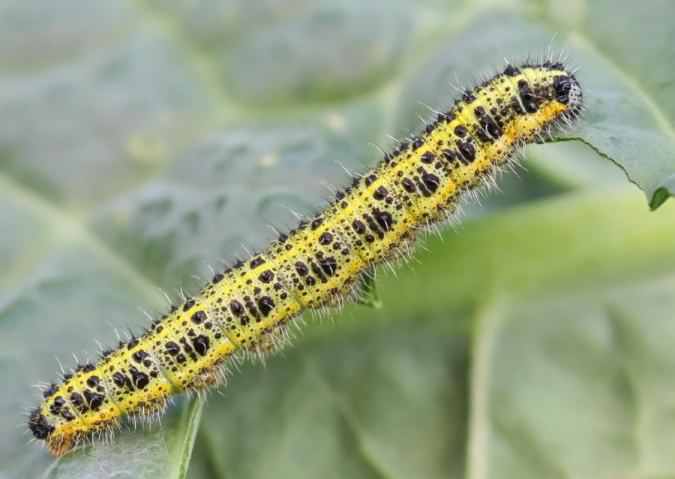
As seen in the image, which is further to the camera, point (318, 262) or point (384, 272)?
point (384, 272)

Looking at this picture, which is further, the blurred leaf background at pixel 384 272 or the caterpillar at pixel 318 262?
the blurred leaf background at pixel 384 272

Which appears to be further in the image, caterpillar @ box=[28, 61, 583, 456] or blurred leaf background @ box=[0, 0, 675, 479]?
blurred leaf background @ box=[0, 0, 675, 479]

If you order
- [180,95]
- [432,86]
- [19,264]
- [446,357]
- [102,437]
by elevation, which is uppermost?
[180,95]

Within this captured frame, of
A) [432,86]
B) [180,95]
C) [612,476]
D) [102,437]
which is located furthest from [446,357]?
[180,95]

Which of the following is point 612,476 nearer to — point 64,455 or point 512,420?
point 512,420
